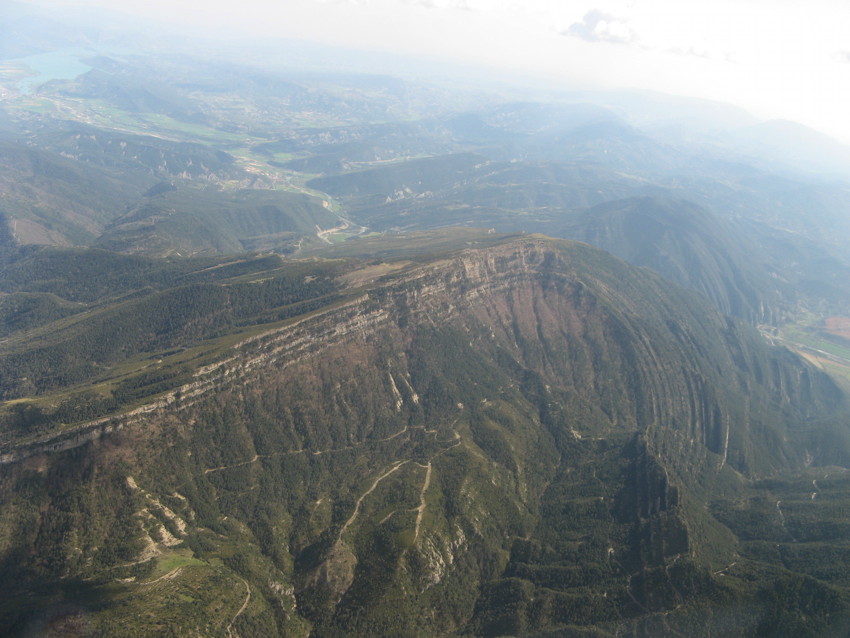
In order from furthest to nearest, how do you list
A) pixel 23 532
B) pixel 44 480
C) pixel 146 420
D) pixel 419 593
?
pixel 146 420 < pixel 419 593 < pixel 44 480 < pixel 23 532

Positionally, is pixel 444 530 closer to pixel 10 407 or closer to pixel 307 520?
pixel 307 520

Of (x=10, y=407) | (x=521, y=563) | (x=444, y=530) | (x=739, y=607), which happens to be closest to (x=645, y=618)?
(x=739, y=607)

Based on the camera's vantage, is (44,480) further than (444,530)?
No

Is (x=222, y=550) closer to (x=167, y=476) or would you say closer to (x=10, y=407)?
(x=167, y=476)

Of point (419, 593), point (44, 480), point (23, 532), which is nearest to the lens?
point (23, 532)

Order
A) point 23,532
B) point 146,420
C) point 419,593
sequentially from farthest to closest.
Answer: point 146,420
point 419,593
point 23,532

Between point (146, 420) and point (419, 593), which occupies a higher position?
point (146, 420)

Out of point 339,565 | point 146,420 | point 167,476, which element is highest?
point 146,420

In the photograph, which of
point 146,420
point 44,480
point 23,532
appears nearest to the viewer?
point 23,532

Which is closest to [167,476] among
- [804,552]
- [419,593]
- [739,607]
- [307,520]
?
[307,520]
